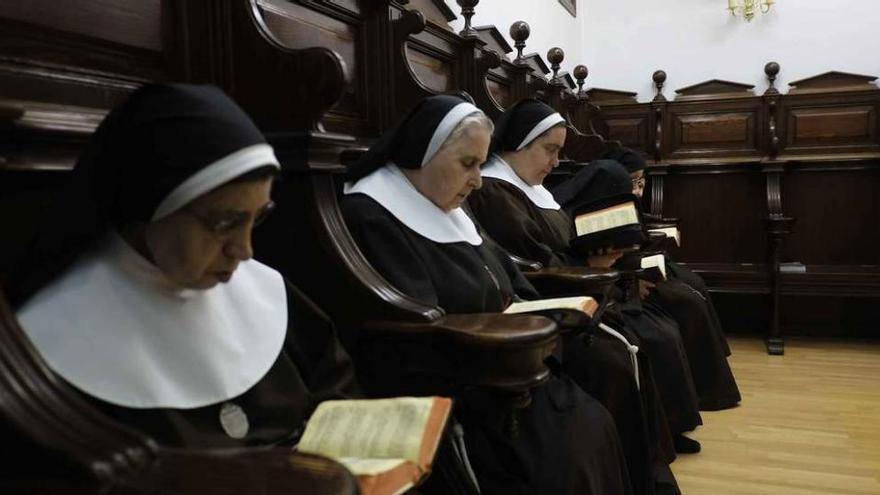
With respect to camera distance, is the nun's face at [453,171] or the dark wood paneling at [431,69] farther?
the dark wood paneling at [431,69]

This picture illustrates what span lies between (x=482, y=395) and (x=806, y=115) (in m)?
5.42

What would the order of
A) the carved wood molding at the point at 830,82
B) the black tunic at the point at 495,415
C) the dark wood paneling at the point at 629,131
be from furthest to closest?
the dark wood paneling at the point at 629,131 < the carved wood molding at the point at 830,82 < the black tunic at the point at 495,415

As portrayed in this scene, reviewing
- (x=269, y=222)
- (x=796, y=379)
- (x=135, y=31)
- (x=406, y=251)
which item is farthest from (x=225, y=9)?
(x=796, y=379)

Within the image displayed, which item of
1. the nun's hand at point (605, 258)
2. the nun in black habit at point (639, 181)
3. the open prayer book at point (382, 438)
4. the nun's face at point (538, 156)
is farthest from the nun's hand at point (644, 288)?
the open prayer book at point (382, 438)

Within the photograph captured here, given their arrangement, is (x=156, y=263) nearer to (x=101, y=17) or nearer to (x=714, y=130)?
(x=101, y=17)

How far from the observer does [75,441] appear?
0.77 meters

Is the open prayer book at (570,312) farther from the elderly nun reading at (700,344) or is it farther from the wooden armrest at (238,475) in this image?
the elderly nun reading at (700,344)

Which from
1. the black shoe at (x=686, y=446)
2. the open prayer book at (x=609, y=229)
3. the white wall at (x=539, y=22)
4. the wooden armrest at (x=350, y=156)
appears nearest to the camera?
the wooden armrest at (x=350, y=156)

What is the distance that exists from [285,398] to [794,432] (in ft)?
10.3

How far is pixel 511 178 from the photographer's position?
10.6 feet

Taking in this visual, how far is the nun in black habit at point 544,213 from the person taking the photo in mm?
2990

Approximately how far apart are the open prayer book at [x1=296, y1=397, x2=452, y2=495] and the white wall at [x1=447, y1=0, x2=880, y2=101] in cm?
519

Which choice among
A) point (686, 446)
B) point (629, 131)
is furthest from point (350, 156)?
point (629, 131)

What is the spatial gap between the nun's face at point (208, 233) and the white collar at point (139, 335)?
0.04 metres
